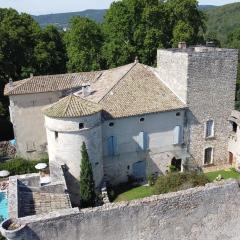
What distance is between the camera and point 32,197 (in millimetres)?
18016

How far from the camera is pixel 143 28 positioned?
38.0 metres

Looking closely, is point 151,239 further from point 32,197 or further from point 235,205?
point 32,197

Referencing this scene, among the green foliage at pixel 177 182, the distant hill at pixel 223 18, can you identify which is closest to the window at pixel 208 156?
the green foliage at pixel 177 182

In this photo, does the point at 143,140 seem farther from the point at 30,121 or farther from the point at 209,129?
the point at 30,121

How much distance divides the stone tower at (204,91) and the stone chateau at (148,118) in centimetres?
7

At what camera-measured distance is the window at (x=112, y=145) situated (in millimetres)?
25750

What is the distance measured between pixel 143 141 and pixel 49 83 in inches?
376

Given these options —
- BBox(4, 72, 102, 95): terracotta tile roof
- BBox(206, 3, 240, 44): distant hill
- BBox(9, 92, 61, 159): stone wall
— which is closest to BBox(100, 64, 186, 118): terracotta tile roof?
BBox(4, 72, 102, 95): terracotta tile roof

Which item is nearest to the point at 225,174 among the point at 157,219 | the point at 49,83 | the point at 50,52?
the point at 157,219

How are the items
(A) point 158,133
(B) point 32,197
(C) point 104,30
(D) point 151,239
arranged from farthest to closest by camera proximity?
(C) point 104,30
(A) point 158,133
(B) point 32,197
(D) point 151,239

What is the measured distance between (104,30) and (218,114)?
1697 cm

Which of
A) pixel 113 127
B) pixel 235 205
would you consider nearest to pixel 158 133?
pixel 113 127

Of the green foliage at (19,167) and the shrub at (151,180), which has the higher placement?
the green foliage at (19,167)

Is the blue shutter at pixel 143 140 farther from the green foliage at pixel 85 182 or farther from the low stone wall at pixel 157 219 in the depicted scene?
the low stone wall at pixel 157 219
